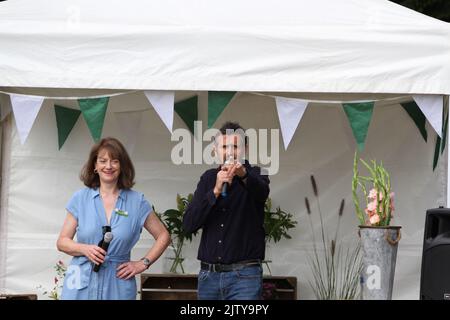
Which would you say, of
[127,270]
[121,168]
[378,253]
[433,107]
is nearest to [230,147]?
[121,168]

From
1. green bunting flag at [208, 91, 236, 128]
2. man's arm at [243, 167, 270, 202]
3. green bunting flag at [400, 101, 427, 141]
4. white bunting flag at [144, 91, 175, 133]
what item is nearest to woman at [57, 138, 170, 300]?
man's arm at [243, 167, 270, 202]

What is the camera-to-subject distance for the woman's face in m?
3.87

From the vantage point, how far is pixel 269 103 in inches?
243

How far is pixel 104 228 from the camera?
3760mm

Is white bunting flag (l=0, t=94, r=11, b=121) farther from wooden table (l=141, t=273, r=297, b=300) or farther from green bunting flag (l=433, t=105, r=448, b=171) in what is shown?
green bunting flag (l=433, t=105, r=448, b=171)

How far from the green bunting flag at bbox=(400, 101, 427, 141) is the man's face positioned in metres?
2.39

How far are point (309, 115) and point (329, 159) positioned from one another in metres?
0.37

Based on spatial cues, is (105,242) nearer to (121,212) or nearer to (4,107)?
(121,212)

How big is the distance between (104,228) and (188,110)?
2.40 metres

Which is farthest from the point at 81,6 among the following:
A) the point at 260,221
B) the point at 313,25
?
the point at 260,221
